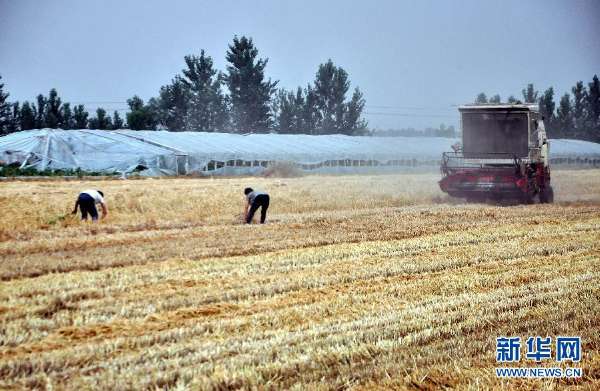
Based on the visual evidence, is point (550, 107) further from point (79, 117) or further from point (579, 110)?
point (79, 117)

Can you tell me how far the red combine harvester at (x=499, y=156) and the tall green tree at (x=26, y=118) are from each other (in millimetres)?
43470

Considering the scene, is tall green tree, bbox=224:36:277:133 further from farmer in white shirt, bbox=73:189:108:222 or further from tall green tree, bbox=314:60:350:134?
farmer in white shirt, bbox=73:189:108:222

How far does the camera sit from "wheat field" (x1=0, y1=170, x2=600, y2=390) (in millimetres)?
5219

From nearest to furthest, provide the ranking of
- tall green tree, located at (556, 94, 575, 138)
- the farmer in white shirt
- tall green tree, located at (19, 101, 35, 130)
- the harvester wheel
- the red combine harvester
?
the farmer in white shirt, the red combine harvester, the harvester wheel, tall green tree, located at (19, 101, 35, 130), tall green tree, located at (556, 94, 575, 138)

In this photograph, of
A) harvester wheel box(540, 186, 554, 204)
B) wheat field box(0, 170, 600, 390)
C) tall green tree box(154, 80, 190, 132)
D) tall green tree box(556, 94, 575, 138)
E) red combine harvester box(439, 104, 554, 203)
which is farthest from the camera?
tall green tree box(556, 94, 575, 138)

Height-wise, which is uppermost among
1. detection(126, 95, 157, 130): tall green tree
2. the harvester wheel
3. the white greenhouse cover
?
detection(126, 95, 157, 130): tall green tree

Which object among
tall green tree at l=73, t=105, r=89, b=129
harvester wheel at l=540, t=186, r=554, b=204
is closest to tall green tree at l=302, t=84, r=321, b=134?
tall green tree at l=73, t=105, r=89, b=129

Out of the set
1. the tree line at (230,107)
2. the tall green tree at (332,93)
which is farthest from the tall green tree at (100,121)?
the tall green tree at (332,93)

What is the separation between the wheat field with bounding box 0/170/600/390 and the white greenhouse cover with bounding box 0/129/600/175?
18.0m

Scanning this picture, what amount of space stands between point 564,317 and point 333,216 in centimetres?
1150

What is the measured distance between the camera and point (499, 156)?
69.1 feet

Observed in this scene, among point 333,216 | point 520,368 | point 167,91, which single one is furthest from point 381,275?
point 167,91

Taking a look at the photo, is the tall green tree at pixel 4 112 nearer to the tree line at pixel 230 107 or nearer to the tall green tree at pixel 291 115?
the tree line at pixel 230 107

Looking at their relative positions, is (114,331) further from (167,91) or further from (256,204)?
(167,91)
